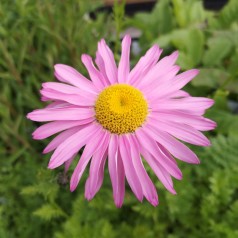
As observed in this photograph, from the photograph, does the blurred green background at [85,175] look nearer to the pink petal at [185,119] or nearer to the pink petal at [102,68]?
the pink petal at [102,68]

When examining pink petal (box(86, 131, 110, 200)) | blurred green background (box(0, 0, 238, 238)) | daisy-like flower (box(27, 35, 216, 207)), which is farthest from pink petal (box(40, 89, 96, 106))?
blurred green background (box(0, 0, 238, 238))

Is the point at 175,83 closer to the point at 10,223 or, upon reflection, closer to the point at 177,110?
the point at 177,110

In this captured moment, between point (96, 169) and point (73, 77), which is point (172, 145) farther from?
point (73, 77)

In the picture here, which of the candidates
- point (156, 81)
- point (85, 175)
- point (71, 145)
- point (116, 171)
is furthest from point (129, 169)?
point (85, 175)

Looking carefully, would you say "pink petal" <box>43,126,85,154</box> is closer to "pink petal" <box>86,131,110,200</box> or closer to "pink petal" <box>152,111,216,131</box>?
"pink petal" <box>86,131,110,200</box>

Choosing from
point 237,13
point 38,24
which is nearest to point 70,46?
point 38,24
